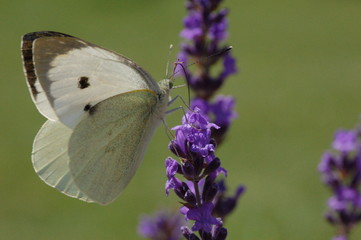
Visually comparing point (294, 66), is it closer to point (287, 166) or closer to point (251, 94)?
point (251, 94)

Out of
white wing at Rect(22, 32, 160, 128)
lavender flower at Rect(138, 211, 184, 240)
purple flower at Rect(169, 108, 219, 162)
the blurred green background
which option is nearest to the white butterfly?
white wing at Rect(22, 32, 160, 128)

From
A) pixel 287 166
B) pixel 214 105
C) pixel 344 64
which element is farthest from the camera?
pixel 344 64

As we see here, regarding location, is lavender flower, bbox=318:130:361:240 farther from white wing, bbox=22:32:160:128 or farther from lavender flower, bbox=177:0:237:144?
white wing, bbox=22:32:160:128

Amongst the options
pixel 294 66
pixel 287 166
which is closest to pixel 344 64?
pixel 294 66

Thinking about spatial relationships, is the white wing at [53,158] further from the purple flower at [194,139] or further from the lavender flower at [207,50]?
the lavender flower at [207,50]

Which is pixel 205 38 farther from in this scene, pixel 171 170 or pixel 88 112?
pixel 171 170

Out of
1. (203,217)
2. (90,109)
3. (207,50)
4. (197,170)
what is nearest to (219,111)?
(207,50)
